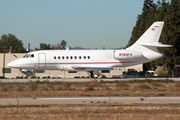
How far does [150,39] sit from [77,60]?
33.6 ft

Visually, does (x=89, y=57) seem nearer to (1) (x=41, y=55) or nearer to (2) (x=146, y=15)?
(1) (x=41, y=55)

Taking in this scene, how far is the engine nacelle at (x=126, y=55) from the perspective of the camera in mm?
34812

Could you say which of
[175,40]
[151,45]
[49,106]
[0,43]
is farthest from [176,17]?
[0,43]

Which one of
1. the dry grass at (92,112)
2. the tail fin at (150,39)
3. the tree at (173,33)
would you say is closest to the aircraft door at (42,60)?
the tail fin at (150,39)

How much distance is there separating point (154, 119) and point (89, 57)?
24.9m

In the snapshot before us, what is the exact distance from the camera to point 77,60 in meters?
35.7

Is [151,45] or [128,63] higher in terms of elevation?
[151,45]

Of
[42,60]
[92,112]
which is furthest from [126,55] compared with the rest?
[92,112]

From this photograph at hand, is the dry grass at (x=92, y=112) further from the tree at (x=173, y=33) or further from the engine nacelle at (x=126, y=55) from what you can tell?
the tree at (x=173, y=33)

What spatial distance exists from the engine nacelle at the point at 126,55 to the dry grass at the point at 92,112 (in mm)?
20630

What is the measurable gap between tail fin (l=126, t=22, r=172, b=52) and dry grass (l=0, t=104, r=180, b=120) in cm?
2191

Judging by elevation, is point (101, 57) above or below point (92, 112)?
above

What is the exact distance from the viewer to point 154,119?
11008mm

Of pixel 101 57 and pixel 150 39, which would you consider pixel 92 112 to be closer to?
pixel 101 57
